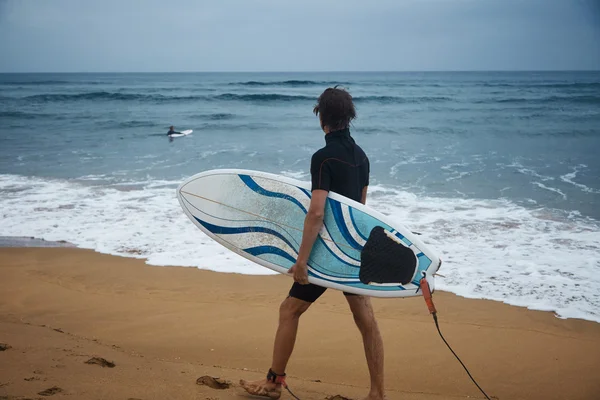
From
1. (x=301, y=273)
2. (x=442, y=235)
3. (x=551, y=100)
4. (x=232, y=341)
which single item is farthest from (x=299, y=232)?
(x=551, y=100)

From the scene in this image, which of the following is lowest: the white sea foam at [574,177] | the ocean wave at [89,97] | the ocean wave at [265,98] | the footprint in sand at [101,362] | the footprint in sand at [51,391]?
the footprint in sand at [101,362]

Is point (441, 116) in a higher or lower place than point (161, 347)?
higher

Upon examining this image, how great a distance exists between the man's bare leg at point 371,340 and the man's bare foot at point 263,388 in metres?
0.48

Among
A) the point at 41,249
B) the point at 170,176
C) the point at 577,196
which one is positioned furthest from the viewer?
the point at 170,176

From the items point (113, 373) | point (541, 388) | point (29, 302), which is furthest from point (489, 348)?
point (29, 302)

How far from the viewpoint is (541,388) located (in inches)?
123

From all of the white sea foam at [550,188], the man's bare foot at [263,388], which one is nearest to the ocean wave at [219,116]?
the white sea foam at [550,188]

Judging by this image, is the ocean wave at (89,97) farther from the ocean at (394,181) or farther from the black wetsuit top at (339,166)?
the black wetsuit top at (339,166)

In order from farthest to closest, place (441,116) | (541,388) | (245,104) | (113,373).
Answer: (245,104) < (441,116) < (541,388) < (113,373)

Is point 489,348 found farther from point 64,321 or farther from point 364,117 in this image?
point 364,117

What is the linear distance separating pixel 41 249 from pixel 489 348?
4.75m

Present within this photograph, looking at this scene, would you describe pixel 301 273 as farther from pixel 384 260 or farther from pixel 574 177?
pixel 574 177

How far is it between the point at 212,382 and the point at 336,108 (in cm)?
157

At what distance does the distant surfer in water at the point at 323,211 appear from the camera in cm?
239
